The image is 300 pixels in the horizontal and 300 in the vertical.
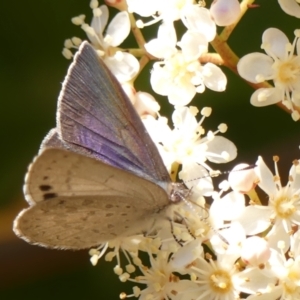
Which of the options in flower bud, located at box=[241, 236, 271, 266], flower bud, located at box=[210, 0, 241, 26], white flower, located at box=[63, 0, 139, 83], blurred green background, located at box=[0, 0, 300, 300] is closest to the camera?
flower bud, located at box=[241, 236, 271, 266]

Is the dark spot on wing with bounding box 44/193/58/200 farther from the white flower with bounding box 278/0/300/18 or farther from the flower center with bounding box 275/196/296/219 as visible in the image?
the white flower with bounding box 278/0/300/18

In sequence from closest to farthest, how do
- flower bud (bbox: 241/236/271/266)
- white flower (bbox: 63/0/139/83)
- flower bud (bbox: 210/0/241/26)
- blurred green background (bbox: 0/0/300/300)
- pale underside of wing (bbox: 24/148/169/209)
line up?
pale underside of wing (bbox: 24/148/169/209), flower bud (bbox: 241/236/271/266), flower bud (bbox: 210/0/241/26), white flower (bbox: 63/0/139/83), blurred green background (bbox: 0/0/300/300)

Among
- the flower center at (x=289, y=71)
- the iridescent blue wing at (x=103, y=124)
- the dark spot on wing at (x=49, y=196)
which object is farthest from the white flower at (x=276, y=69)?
the dark spot on wing at (x=49, y=196)

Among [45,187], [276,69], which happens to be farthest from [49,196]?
[276,69]

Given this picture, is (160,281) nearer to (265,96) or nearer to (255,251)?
(255,251)

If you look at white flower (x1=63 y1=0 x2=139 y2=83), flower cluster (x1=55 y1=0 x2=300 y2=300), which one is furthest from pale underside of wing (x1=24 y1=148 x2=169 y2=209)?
white flower (x1=63 y1=0 x2=139 y2=83)

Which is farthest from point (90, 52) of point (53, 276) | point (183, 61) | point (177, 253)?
point (53, 276)

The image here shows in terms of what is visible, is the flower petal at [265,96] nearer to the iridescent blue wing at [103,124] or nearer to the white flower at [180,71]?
the white flower at [180,71]
